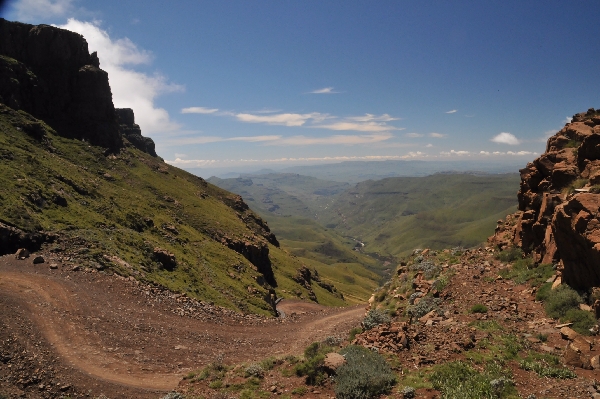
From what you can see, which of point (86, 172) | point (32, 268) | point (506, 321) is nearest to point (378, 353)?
point (506, 321)

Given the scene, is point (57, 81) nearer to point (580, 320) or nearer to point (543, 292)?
point (543, 292)

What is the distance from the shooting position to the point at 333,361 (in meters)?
14.8

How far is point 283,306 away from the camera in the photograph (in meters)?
64.1

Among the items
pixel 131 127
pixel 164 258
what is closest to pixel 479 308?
pixel 164 258

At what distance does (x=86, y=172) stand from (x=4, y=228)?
3865cm

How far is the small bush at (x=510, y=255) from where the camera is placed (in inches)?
963

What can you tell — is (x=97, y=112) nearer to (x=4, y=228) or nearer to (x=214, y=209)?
(x=214, y=209)

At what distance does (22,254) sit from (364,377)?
34682 millimetres

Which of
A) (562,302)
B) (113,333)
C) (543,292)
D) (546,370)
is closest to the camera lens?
(546,370)

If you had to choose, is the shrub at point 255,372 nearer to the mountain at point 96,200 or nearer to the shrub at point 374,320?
the shrub at point 374,320

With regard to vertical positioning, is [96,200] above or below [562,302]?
above

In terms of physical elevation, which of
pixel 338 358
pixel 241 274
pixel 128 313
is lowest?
pixel 241 274

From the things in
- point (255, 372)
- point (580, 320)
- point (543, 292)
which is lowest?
point (255, 372)

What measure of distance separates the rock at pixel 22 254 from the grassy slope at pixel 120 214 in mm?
3641
